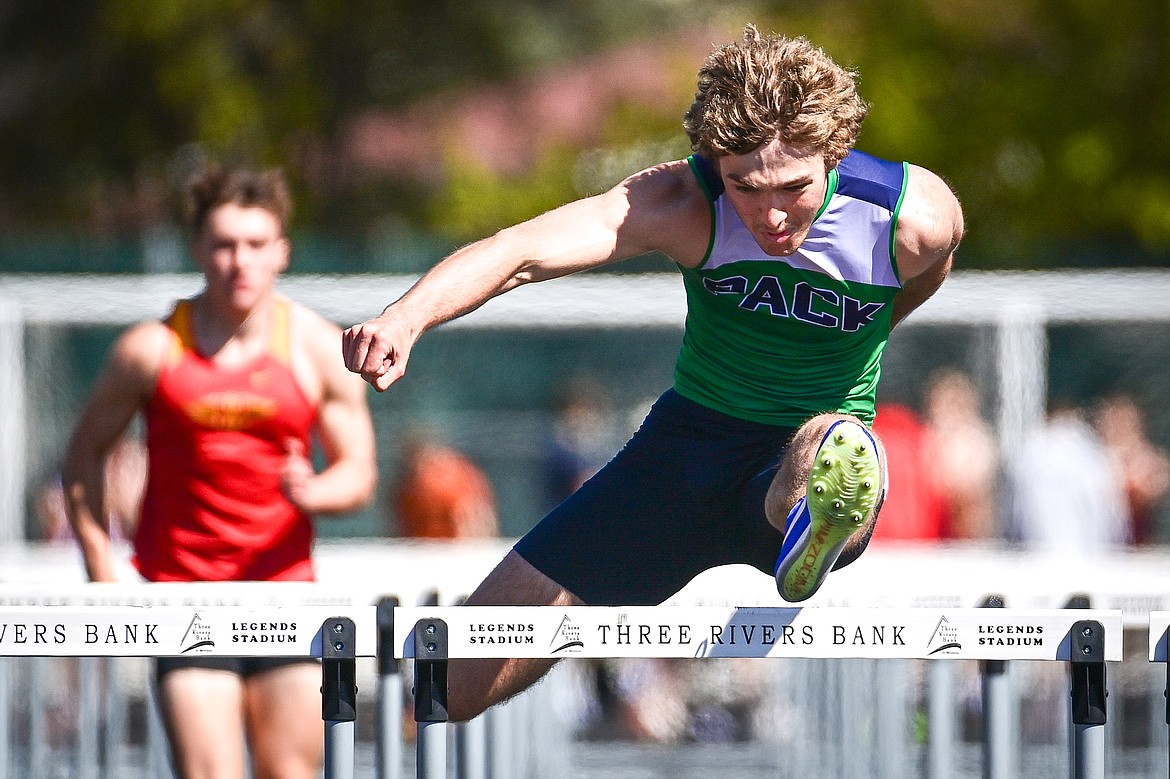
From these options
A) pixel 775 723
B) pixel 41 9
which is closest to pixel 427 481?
pixel 775 723

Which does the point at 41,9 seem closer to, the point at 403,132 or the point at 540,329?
the point at 403,132

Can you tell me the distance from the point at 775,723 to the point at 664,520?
17.5 feet

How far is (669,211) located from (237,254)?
4.96 ft

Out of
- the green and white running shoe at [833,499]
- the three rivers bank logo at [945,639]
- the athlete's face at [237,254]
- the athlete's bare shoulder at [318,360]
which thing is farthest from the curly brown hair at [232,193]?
the three rivers bank logo at [945,639]

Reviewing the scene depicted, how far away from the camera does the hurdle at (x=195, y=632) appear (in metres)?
2.80

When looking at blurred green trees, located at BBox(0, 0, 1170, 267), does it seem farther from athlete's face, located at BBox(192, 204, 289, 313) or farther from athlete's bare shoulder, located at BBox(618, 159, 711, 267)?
athlete's bare shoulder, located at BBox(618, 159, 711, 267)

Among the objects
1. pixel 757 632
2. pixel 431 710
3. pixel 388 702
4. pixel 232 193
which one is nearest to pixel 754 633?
pixel 757 632

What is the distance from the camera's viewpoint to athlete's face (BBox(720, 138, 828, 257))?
2.93m

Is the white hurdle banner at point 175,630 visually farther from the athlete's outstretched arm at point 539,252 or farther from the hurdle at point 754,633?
the athlete's outstretched arm at point 539,252

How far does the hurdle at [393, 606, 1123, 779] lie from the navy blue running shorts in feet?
1.87

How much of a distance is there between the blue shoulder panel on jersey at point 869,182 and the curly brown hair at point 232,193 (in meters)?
1.77

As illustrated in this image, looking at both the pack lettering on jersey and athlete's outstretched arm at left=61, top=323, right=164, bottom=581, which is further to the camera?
athlete's outstretched arm at left=61, top=323, right=164, bottom=581

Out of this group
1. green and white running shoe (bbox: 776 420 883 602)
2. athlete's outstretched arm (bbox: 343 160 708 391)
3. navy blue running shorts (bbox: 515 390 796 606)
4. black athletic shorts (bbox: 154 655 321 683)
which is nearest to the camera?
athlete's outstretched arm (bbox: 343 160 708 391)

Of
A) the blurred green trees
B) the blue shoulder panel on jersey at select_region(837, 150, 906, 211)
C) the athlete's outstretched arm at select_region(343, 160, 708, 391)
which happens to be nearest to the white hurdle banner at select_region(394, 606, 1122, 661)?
the athlete's outstretched arm at select_region(343, 160, 708, 391)
